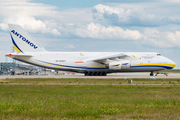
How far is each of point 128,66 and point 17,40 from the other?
2178cm

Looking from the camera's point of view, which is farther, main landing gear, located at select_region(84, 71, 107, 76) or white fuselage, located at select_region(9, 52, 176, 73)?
main landing gear, located at select_region(84, 71, 107, 76)

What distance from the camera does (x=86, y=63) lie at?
158 ft

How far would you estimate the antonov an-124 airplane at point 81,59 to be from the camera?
4738 centimetres

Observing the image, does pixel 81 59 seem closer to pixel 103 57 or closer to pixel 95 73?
pixel 103 57

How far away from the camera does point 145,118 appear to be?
33.6ft

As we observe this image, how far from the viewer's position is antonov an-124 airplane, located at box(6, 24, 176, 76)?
47375mm

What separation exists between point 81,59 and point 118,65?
7224mm

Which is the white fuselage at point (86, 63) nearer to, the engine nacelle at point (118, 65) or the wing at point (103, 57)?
the wing at point (103, 57)

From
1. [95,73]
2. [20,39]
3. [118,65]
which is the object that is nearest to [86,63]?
[95,73]

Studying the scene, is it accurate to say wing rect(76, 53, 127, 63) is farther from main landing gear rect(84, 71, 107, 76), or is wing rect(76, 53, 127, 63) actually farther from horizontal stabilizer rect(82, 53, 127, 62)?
main landing gear rect(84, 71, 107, 76)

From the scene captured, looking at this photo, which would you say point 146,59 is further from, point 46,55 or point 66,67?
→ point 46,55

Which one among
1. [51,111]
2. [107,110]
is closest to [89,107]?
[107,110]

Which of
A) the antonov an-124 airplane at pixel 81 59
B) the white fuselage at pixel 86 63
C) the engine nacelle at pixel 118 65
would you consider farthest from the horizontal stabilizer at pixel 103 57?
the engine nacelle at pixel 118 65

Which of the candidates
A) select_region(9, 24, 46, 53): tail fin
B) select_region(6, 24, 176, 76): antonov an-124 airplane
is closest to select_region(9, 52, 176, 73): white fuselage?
select_region(6, 24, 176, 76): antonov an-124 airplane
